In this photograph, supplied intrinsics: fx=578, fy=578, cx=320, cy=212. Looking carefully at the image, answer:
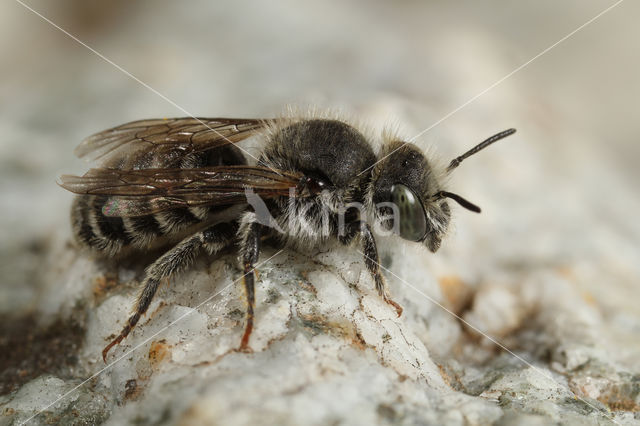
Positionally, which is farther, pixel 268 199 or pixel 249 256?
pixel 268 199

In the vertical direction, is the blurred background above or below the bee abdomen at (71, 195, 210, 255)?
above

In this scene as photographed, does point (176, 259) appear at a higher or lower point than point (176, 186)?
lower

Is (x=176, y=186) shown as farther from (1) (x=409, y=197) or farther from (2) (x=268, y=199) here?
(1) (x=409, y=197)

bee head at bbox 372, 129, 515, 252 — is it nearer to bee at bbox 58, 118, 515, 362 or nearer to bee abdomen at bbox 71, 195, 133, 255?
bee at bbox 58, 118, 515, 362

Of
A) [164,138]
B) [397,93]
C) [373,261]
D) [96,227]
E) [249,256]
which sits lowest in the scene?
[96,227]

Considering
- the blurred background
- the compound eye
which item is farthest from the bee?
the blurred background

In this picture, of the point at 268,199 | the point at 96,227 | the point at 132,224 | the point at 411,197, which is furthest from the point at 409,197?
the point at 96,227

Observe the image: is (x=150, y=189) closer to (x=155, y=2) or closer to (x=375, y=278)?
(x=375, y=278)

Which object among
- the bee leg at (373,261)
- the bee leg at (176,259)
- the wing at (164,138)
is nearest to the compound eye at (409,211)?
the bee leg at (373,261)
